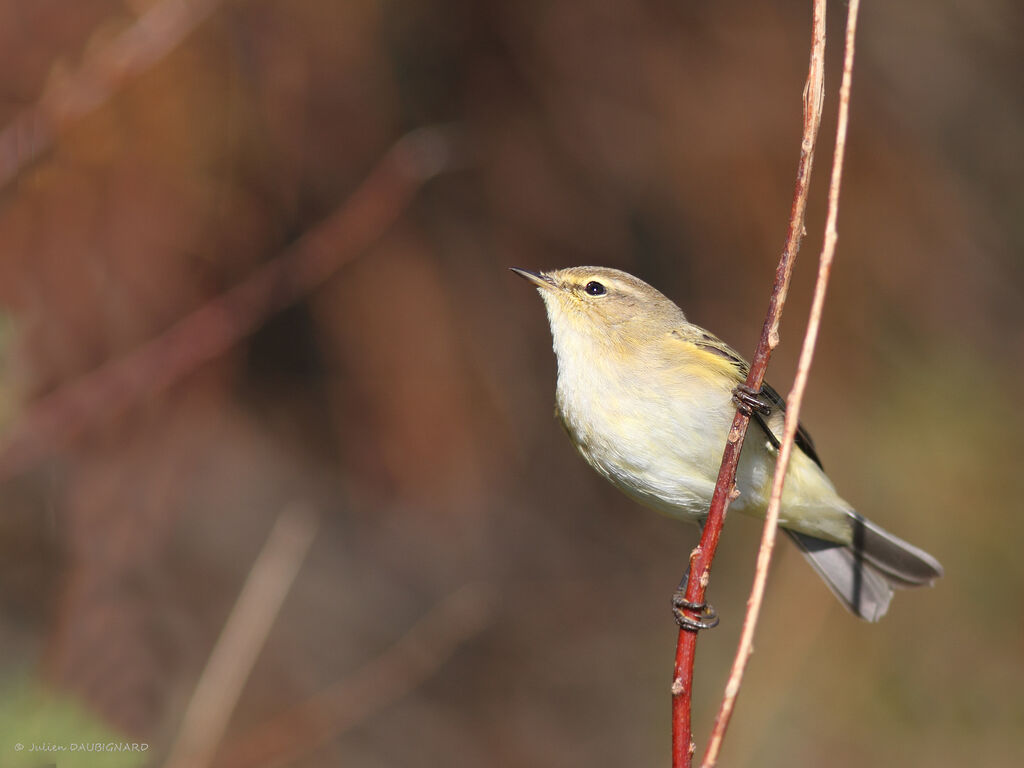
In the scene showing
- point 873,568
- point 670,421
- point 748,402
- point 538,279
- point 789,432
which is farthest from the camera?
point 873,568

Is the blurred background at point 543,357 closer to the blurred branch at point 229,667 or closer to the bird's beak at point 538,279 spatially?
the bird's beak at point 538,279

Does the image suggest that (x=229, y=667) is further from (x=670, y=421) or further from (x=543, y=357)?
(x=543, y=357)

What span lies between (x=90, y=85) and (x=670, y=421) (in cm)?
188

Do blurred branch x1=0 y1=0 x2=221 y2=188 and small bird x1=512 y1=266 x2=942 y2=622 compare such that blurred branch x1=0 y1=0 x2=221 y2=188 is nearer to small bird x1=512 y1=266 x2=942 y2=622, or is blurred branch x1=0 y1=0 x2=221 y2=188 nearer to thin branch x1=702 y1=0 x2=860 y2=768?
small bird x1=512 y1=266 x2=942 y2=622

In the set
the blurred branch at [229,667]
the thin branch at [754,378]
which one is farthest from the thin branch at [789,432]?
the blurred branch at [229,667]

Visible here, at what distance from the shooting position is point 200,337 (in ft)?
10.2

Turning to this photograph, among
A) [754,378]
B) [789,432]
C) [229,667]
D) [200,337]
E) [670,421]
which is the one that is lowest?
[229,667]

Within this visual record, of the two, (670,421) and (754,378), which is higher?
(670,421)

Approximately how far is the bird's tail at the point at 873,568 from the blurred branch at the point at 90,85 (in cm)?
267

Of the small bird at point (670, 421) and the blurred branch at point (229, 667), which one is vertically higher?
the small bird at point (670, 421)

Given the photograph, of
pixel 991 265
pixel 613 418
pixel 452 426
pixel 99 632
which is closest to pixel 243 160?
pixel 452 426

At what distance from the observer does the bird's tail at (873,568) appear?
3.25 metres

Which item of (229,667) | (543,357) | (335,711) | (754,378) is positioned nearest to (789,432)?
(754,378)

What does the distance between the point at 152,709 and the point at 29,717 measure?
1.13m
